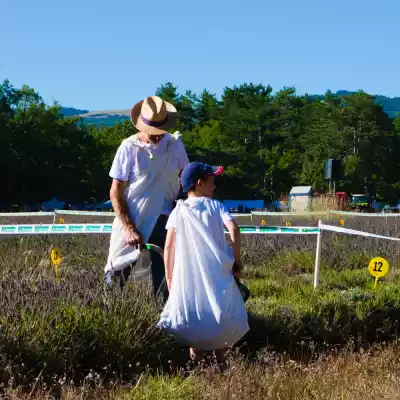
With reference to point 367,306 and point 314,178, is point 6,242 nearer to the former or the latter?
point 367,306

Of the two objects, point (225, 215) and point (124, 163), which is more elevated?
point (124, 163)

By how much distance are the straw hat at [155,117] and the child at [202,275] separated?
2.14 ft

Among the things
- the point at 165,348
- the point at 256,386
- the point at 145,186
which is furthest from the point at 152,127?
the point at 256,386

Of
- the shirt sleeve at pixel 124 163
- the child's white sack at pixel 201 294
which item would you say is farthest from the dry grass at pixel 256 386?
the shirt sleeve at pixel 124 163

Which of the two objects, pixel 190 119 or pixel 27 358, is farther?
pixel 190 119

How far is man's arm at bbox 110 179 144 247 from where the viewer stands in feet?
20.9

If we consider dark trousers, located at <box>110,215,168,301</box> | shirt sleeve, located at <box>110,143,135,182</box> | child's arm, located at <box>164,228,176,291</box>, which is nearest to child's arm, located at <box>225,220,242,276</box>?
child's arm, located at <box>164,228,176,291</box>

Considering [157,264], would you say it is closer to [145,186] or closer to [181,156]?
[145,186]

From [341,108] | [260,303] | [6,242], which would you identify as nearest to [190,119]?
[341,108]

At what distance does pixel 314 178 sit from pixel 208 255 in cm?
7590

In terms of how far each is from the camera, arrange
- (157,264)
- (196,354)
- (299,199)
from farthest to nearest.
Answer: (299,199) < (157,264) < (196,354)

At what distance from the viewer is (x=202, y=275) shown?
585 centimetres

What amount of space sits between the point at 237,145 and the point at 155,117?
267 feet

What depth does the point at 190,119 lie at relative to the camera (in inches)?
4097
